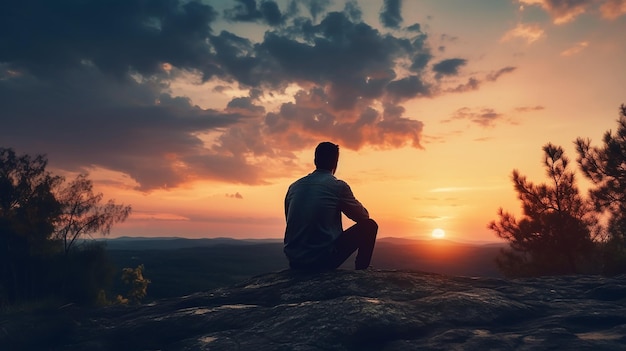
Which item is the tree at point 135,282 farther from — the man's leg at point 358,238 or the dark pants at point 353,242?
the man's leg at point 358,238

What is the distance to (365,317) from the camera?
503 centimetres

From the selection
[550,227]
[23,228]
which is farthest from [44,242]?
[550,227]

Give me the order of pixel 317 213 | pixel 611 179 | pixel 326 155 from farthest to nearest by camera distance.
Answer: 1. pixel 611 179
2. pixel 326 155
3. pixel 317 213

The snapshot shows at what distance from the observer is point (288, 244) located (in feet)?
24.1

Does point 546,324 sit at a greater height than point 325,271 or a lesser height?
lesser

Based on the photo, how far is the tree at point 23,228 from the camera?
40000 millimetres

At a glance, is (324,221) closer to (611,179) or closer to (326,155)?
(326,155)

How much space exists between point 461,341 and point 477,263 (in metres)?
132

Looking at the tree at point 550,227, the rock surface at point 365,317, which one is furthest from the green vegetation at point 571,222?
the rock surface at point 365,317

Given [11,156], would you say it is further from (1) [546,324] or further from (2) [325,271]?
(1) [546,324]

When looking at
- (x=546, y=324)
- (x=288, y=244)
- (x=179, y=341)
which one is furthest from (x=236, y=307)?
(x=546, y=324)

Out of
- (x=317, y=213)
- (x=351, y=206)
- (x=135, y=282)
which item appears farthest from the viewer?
(x=135, y=282)

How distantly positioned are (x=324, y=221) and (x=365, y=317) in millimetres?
2145

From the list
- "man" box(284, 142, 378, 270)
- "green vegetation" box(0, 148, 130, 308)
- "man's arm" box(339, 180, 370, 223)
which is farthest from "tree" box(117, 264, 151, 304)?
"man's arm" box(339, 180, 370, 223)
